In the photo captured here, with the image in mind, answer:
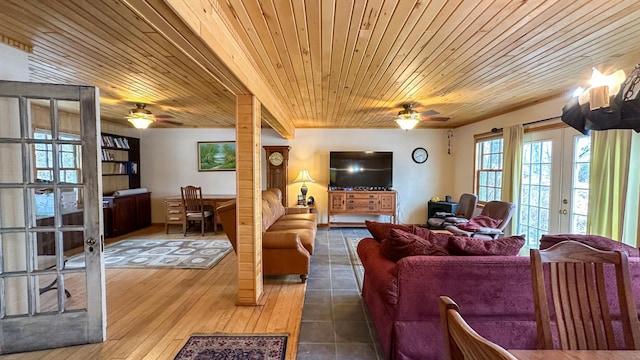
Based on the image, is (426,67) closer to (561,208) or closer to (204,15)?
(204,15)

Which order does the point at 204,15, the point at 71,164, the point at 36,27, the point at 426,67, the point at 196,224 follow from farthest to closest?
the point at 196,224
the point at 426,67
the point at 71,164
the point at 36,27
the point at 204,15

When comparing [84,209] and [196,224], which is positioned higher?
[84,209]

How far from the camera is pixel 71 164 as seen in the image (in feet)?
7.33

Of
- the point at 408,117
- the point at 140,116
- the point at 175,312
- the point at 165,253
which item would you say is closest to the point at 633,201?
the point at 408,117

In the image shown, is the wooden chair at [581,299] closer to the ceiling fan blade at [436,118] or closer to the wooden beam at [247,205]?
the wooden beam at [247,205]

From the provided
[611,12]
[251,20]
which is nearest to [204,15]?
[251,20]

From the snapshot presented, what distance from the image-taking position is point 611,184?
3.03 metres

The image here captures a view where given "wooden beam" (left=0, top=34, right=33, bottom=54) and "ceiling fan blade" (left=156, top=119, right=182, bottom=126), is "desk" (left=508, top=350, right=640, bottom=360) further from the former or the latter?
"ceiling fan blade" (left=156, top=119, right=182, bottom=126)

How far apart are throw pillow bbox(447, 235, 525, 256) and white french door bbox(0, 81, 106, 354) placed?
2728 mm

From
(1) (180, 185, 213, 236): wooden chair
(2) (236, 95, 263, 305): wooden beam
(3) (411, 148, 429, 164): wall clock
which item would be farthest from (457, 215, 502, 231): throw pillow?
(1) (180, 185, 213, 236): wooden chair

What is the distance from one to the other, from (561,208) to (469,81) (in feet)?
7.40

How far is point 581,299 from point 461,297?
0.71 metres

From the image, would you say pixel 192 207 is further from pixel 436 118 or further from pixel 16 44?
pixel 436 118

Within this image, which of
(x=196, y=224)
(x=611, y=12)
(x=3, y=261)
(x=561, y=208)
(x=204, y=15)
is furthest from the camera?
(x=196, y=224)
